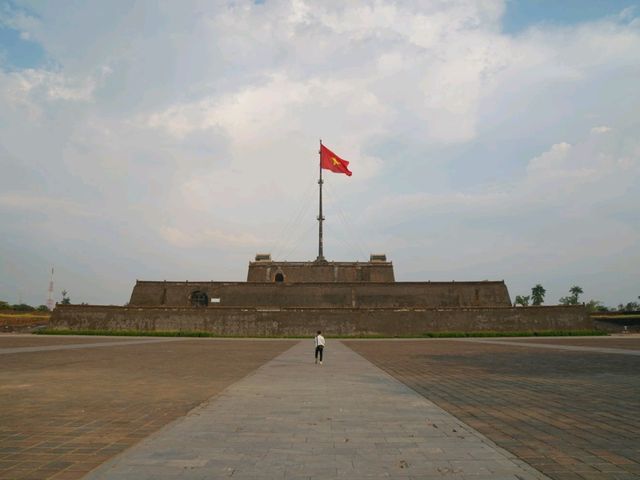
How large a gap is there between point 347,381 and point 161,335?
24851mm

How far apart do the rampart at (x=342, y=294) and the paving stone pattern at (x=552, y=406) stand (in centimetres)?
2370

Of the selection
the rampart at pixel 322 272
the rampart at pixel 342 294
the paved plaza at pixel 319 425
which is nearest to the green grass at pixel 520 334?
the rampart at pixel 342 294

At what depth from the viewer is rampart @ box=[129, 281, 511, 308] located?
36.2m

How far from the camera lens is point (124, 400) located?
270 inches

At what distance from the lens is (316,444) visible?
4320 mm

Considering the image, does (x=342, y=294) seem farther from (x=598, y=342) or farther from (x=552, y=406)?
(x=552, y=406)

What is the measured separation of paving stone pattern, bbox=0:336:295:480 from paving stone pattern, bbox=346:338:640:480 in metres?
3.85

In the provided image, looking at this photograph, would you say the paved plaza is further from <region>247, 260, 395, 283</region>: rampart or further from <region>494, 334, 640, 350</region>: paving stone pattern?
<region>247, 260, 395, 283</region>: rampart

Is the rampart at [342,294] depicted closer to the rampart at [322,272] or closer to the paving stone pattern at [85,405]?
the rampart at [322,272]

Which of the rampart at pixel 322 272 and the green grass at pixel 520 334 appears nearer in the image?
the green grass at pixel 520 334

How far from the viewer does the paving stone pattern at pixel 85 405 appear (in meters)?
3.99

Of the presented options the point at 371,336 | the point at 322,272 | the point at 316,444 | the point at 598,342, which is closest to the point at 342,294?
the point at 322,272

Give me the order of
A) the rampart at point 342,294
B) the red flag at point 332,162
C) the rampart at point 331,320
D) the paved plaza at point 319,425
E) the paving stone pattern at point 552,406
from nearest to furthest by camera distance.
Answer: the paved plaza at point 319,425
the paving stone pattern at point 552,406
the rampart at point 331,320
the rampart at point 342,294
the red flag at point 332,162

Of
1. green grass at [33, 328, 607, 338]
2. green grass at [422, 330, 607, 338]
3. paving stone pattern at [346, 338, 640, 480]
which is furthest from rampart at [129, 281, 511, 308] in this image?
paving stone pattern at [346, 338, 640, 480]
